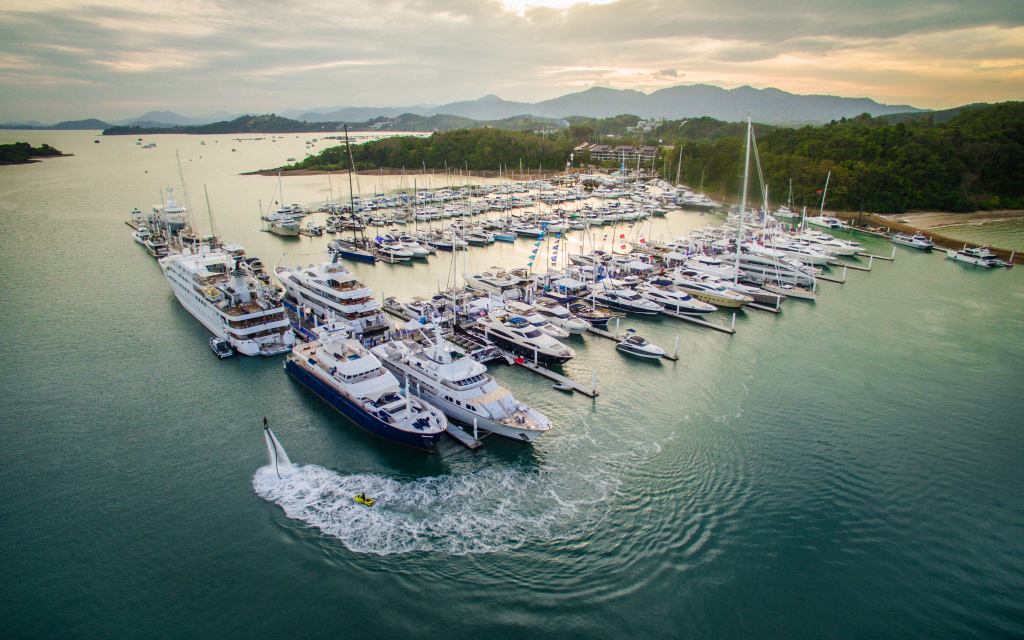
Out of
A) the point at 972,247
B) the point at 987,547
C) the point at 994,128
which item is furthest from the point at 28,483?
the point at 994,128

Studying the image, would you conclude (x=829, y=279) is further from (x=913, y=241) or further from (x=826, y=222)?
(x=826, y=222)

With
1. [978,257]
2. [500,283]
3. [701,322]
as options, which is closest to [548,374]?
[500,283]

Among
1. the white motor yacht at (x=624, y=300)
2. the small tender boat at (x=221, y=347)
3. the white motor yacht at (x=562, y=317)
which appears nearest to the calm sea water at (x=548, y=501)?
the small tender boat at (x=221, y=347)

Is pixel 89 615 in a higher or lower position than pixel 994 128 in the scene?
lower

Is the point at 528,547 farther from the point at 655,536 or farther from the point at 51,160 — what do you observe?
the point at 51,160

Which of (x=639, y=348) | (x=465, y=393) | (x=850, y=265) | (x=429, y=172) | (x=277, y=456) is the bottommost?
(x=277, y=456)
